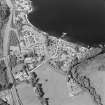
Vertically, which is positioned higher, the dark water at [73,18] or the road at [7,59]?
the dark water at [73,18]

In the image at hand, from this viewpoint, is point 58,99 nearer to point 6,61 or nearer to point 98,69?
point 98,69

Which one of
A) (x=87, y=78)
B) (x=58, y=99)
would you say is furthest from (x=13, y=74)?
(x=87, y=78)

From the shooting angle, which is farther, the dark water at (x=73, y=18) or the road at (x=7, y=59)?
the dark water at (x=73, y=18)

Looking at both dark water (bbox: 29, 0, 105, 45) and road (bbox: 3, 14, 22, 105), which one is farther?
dark water (bbox: 29, 0, 105, 45)

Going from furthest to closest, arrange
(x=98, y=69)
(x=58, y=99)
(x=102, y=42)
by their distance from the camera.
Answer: (x=102, y=42) < (x=98, y=69) < (x=58, y=99)

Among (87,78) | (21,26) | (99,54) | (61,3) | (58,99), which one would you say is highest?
(61,3)

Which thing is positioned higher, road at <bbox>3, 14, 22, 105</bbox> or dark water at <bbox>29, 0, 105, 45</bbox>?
dark water at <bbox>29, 0, 105, 45</bbox>

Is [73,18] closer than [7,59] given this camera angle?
No

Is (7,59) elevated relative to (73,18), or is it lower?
lower
